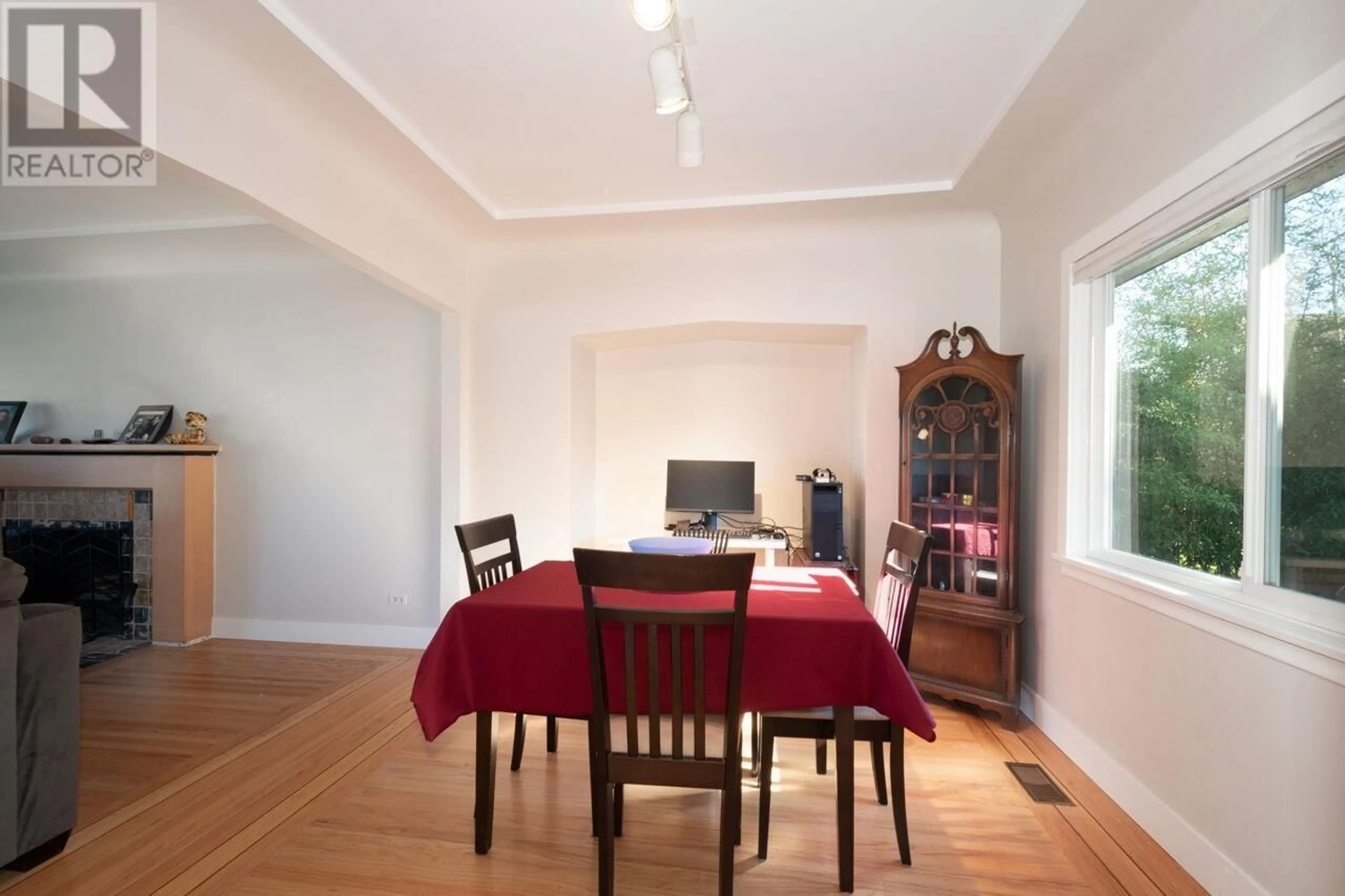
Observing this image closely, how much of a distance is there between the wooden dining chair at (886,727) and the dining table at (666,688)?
63 millimetres

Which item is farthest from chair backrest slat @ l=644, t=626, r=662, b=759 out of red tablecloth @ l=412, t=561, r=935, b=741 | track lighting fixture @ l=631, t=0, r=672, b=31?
track lighting fixture @ l=631, t=0, r=672, b=31

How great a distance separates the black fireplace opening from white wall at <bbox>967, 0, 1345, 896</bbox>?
5718 millimetres

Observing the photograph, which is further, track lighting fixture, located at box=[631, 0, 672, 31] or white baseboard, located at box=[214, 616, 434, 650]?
white baseboard, located at box=[214, 616, 434, 650]

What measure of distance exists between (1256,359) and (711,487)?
274cm

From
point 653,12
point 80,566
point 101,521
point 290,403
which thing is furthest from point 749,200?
point 80,566

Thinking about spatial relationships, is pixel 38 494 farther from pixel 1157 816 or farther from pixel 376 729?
pixel 1157 816

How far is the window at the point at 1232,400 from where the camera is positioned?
150cm

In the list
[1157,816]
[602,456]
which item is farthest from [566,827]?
[602,456]

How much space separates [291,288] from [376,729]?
10.1 ft

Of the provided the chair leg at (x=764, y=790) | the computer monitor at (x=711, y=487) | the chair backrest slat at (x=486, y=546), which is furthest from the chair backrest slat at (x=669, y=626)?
the computer monitor at (x=711, y=487)

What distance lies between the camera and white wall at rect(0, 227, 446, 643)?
13.1ft

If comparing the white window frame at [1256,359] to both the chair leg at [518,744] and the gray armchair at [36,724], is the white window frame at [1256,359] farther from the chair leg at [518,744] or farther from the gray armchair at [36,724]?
the gray armchair at [36,724]

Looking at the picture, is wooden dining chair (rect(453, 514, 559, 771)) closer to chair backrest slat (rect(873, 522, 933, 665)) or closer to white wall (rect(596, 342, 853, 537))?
chair backrest slat (rect(873, 522, 933, 665))

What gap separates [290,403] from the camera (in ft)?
13.5
